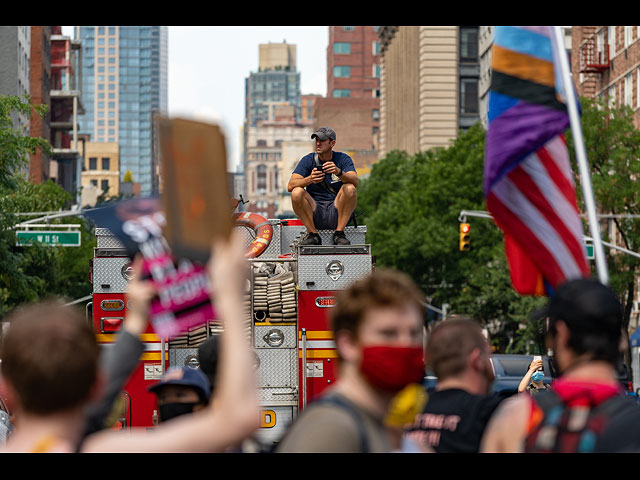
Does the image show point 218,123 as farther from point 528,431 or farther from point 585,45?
point 585,45

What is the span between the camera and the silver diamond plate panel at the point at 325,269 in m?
13.8

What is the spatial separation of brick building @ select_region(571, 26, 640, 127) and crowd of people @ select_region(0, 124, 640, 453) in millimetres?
45486

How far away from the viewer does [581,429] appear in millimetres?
4609

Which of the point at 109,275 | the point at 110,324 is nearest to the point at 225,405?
the point at 110,324

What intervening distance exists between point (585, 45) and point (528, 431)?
5659cm

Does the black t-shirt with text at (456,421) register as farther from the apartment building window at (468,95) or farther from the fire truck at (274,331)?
the apartment building window at (468,95)

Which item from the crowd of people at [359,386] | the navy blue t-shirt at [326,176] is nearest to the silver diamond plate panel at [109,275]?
the navy blue t-shirt at [326,176]

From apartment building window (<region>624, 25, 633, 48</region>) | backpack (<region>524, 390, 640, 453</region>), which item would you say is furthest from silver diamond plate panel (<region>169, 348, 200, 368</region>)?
apartment building window (<region>624, 25, 633, 48</region>)

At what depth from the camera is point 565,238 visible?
6.36 metres

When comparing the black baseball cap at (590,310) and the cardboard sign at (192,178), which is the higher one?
the cardboard sign at (192,178)

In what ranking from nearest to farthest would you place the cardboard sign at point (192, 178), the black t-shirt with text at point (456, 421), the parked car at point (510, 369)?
the cardboard sign at point (192, 178)
the black t-shirt with text at point (456, 421)
the parked car at point (510, 369)

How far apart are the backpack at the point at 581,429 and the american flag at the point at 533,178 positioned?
163 centimetres

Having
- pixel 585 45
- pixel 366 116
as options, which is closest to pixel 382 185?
pixel 585 45

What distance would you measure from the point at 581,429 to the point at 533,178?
7.05 feet
